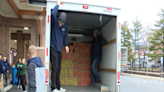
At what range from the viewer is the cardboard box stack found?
6.76 metres

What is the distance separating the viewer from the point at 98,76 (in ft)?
20.9

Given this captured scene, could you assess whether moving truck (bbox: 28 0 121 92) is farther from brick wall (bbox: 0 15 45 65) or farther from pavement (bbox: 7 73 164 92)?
brick wall (bbox: 0 15 45 65)

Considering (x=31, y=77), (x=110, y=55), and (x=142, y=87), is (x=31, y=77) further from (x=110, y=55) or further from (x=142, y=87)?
(x=142, y=87)

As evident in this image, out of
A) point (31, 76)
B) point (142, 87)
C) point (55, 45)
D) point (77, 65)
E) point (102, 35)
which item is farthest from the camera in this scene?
point (142, 87)

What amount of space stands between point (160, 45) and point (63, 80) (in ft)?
78.7

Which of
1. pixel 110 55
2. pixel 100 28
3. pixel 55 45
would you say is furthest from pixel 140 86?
pixel 55 45

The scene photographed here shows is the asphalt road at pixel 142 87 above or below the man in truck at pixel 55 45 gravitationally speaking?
below

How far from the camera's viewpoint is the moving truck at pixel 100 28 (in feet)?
12.5

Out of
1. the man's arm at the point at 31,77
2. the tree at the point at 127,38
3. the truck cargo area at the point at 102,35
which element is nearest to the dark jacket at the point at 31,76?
the man's arm at the point at 31,77

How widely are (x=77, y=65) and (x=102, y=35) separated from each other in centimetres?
165

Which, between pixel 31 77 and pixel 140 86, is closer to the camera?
pixel 31 77

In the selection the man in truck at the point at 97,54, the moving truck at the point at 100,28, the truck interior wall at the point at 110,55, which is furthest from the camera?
the man in truck at the point at 97,54

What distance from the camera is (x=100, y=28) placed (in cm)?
697

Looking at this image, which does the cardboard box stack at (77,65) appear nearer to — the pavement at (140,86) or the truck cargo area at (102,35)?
Result: the truck cargo area at (102,35)
